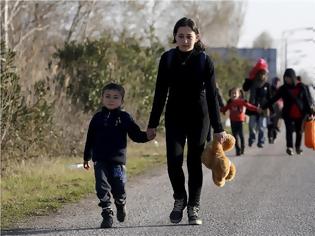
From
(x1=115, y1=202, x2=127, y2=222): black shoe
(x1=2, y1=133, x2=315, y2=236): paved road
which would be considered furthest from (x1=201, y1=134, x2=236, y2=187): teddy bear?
(x1=115, y1=202, x2=127, y2=222): black shoe

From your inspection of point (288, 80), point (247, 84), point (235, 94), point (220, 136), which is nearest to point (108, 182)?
point (220, 136)

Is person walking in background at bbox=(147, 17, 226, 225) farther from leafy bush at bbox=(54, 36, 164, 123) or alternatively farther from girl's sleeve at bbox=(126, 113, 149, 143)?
leafy bush at bbox=(54, 36, 164, 123)

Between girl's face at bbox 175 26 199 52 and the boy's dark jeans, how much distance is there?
1.46 meters

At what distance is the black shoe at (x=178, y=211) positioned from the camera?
7898 millimetres

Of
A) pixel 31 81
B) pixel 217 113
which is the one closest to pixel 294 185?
pixel 217 113

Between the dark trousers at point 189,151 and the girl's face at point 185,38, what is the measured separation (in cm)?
78

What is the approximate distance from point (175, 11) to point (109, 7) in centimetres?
907

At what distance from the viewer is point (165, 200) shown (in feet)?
32.9

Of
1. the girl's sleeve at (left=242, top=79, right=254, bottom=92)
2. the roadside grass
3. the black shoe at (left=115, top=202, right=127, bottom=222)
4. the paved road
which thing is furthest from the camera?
the girl's sleeve at (left=242, top=79, right=254, bottom=92)

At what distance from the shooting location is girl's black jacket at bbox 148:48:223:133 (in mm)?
7637

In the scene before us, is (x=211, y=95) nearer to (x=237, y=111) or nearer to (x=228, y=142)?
(x=228, y=142)

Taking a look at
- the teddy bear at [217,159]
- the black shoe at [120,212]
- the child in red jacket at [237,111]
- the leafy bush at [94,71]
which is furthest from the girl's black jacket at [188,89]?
the child in red jacket at [237,111]

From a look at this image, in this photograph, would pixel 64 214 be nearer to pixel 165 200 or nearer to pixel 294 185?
pixel 165 200

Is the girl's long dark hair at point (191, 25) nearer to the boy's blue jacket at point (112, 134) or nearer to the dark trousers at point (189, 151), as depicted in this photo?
the dark trousers at point (189, 151)
